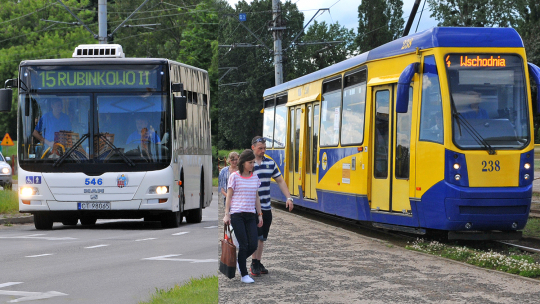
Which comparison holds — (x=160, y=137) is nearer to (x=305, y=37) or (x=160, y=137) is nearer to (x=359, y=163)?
(x=359, y=163)

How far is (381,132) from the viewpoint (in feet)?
48.9

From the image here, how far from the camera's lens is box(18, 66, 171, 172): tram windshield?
1512 cm

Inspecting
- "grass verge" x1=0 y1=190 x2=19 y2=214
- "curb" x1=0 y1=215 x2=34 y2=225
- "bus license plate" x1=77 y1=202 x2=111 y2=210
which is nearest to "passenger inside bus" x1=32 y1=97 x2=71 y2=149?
"bus license plate" x1=77 y1=202 x2=111 y2=210

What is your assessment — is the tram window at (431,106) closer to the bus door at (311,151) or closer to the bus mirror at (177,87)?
the bus mirror at (177,87)

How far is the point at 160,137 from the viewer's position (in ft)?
50.6

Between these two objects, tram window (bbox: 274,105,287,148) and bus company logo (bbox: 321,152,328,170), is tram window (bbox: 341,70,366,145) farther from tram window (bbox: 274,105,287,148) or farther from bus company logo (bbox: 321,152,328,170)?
tram window (bbox: 274,105,287,148)

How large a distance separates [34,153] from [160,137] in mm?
2173

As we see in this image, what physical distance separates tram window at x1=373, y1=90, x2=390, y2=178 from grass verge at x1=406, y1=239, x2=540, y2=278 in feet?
5.47

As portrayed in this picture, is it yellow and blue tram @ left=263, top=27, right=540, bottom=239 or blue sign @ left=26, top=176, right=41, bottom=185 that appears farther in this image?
blue sign @ left=26, top=176, right=41, bottom=185

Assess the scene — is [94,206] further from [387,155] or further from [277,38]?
[277,38]

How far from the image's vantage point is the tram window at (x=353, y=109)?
15820 mm

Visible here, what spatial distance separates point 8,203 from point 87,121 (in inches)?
334

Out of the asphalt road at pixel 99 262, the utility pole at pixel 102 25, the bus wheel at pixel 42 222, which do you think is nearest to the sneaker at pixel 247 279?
the asphalt road at pixel 99 262

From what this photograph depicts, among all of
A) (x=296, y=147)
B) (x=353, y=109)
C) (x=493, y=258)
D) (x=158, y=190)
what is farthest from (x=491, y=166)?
(x=296, y=147)
